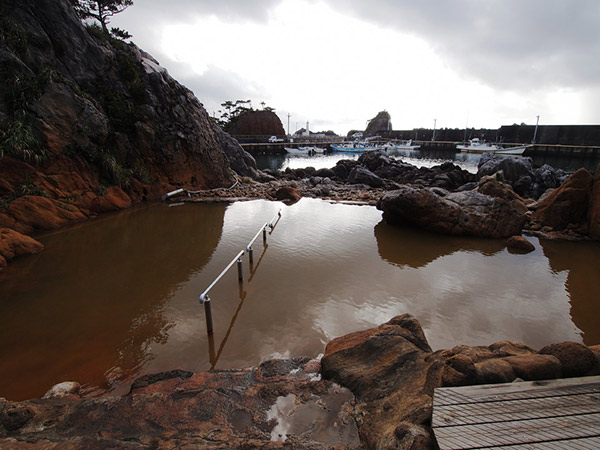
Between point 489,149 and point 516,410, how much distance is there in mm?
76796

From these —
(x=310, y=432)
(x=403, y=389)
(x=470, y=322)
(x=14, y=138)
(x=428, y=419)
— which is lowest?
(x=470, y=322)

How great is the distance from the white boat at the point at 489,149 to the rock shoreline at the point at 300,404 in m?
68.0

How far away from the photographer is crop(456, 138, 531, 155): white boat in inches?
2304

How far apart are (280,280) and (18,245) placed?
26.8 ft

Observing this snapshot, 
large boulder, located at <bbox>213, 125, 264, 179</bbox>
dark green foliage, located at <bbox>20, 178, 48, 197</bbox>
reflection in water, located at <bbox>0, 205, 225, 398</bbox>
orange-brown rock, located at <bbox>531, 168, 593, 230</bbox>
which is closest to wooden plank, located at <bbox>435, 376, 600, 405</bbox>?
reflection in water, located at <bbox>0, 205, 225, 398</bbox>

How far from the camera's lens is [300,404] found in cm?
369

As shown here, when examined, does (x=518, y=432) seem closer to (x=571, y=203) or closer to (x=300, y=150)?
(x=571, y=203)

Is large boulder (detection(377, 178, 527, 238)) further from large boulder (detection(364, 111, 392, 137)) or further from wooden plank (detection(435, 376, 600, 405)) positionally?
large boulder (detection(364, 111, 392, 137))

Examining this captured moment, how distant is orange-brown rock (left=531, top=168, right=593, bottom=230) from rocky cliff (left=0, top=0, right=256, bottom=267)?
19801mm

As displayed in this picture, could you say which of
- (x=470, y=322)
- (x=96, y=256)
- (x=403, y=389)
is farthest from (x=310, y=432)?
(x=96, y=256)

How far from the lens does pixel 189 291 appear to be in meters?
7.48

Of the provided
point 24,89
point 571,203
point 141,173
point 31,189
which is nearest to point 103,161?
point 141,173

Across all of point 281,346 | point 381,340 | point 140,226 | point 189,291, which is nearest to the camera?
point 381,340

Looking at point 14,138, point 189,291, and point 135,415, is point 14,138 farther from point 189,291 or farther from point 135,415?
point 135,415
